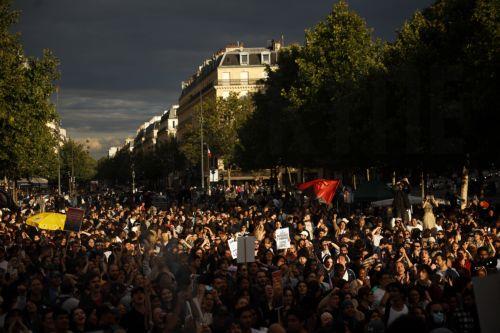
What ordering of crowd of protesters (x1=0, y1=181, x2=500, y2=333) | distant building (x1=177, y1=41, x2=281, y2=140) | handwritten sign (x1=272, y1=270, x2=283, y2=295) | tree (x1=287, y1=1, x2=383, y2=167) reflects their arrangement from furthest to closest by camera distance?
distant building (x1=177, y1=41, x2=281, y2=140) < tree (x1=287, y1=1, x2=383, y2=167) < handwritten sign (x1=272, y1=270, x2=283, y2=295) < crowd of protesters (x1=0, y1=181, x2=500, y2=333)

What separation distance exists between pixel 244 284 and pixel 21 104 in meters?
28.1

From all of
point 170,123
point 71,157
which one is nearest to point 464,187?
point 71,157

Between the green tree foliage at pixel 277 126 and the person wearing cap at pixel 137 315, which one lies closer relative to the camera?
the person wearing cap at pixel 137 315

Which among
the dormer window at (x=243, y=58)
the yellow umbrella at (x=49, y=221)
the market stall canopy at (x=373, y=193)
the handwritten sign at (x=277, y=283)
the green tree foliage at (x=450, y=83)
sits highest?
the dormer window at (x=243, y=58)

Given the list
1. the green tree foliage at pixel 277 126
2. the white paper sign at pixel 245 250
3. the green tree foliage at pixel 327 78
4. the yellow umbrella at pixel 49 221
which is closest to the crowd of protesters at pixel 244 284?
the white paper sign at pixel 245 250

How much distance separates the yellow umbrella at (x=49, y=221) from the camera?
23.6m

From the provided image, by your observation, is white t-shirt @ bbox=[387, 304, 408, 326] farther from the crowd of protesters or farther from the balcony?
the balcony

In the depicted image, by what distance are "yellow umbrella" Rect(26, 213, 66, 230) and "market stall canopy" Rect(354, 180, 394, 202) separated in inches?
589

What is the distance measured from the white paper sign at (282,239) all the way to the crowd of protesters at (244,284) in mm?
261

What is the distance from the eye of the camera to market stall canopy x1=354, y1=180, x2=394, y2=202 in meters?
35.6

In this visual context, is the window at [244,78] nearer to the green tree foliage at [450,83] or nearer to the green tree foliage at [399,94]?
the green tree foliage at [399,94]

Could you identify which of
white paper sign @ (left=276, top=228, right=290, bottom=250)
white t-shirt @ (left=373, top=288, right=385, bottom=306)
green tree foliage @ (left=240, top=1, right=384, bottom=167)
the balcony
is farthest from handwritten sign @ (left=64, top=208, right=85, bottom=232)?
the balcony

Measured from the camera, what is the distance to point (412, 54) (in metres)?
35.0

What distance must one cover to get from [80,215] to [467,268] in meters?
10.0
